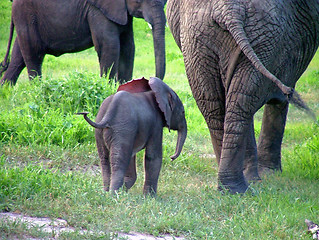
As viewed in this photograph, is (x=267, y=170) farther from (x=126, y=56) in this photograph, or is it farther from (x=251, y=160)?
(x=126, y=56)

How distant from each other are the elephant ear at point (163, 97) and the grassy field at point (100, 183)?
702mm

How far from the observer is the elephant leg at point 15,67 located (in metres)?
9.02

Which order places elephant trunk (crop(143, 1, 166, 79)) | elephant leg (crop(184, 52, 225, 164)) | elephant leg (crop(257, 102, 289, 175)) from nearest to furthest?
elephant leg (crop(184, 52, 225, 164))
elephant leg (crop(257, 102, 289, 175))
elephant trunk (crop(143, 1, 166, 79))

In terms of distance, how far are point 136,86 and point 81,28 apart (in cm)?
394

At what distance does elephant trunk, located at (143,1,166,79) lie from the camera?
7507 millimetres

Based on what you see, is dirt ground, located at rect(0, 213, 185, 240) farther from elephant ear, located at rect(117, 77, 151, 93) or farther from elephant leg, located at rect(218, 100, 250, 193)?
elephant ear, located at rect(117, 77, 151, 93)

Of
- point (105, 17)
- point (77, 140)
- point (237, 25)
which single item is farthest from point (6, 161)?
point (105, 17)

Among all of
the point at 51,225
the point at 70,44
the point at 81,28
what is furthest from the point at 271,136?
the point at 70,44

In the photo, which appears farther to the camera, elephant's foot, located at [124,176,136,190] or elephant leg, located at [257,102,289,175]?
elephant leg, located at [257,102,289,175]

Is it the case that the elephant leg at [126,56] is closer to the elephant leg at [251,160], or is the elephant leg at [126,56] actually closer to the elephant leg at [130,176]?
the elephant leg at [251,160]

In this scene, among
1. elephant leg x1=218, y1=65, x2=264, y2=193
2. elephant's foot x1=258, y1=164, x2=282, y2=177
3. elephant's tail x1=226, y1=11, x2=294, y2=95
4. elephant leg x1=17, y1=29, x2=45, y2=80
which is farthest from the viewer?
elephant leg x1=17, y1=29, x2=45, y2=80

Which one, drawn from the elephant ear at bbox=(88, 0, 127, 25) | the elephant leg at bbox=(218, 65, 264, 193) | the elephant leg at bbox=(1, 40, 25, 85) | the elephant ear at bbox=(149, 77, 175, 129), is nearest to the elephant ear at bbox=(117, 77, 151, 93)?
the elephant ear at bbox=(149, 77, 175, 129)

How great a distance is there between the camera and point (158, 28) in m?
7.82

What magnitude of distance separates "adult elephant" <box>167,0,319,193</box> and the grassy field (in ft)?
1.52
